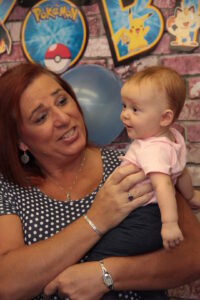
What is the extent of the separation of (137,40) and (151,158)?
959 millimetres

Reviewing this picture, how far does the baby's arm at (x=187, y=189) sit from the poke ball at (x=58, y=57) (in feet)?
3.23

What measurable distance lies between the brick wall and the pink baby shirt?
0.66 m

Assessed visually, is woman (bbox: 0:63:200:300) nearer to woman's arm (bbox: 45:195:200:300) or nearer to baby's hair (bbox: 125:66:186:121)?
woman's arm (bbox: 45:195:200:300)

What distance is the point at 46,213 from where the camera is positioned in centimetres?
126

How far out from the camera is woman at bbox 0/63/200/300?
1.10 metres

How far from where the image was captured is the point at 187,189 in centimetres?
126

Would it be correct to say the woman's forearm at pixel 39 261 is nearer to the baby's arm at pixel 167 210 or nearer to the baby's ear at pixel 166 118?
the baby's arm at pixel 167 210

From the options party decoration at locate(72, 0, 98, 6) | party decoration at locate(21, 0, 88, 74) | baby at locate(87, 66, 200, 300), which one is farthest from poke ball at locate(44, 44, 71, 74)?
baby at locate(87, 66, 200, 300)

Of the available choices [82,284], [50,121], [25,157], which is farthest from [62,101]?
[82,284]

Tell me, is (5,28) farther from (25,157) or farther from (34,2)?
(25,157)

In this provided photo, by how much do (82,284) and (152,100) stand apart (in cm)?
55

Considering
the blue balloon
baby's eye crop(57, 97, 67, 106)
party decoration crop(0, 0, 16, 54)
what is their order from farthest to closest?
party decoration crop(0, 0, 16, 54), the blue balloon, baby's eye crop(57, 97, 67, 106)

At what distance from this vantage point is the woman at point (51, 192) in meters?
1.10

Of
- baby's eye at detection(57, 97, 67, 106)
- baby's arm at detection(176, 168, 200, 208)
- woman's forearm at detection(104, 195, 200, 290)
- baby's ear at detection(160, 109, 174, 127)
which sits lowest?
woman's forearm at detection(104, 195, 200, 290)
